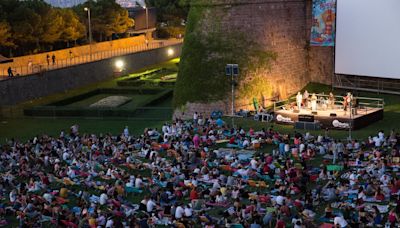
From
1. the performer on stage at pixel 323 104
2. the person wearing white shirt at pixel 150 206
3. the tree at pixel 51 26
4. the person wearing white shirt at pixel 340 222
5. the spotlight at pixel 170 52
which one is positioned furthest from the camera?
the spotlight at pixel 170 52

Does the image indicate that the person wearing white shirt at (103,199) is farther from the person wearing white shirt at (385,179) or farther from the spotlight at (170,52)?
the spotlight at (170,52)

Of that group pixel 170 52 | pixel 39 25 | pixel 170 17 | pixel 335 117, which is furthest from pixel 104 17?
pixel 335 117

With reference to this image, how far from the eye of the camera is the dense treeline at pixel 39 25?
57750 mm

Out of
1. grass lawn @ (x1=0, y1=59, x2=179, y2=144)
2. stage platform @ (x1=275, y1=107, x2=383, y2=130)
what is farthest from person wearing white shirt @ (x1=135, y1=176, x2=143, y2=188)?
grass lawn @ (x1=0, y1=59, x2=179, y2=144)

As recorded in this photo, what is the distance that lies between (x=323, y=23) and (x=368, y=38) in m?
4.48

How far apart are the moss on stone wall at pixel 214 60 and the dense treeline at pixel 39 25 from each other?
2152cm

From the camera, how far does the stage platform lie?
33494 mm

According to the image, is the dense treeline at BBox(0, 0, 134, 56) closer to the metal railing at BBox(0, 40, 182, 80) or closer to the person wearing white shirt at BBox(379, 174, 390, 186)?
the metal railing at BBox(0, 40, 182, 80)

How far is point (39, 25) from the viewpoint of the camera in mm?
60406

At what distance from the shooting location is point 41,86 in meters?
51.8

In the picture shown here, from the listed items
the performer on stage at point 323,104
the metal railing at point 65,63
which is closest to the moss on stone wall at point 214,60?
the performer on stage at point 323,104

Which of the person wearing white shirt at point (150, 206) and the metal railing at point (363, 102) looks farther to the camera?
the metal railing at point (363, 102)

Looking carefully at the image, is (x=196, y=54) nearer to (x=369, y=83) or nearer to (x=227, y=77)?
(x=227, y=77)

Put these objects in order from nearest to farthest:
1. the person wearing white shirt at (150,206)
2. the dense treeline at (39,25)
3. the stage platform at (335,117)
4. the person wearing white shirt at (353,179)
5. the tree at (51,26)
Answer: the person wearing white shirt at (150,206)
the person wearing white shirt at (353,179)
the stage platform at (335,117)
the dense treeline at (39,25)
the tree at (51,26)
